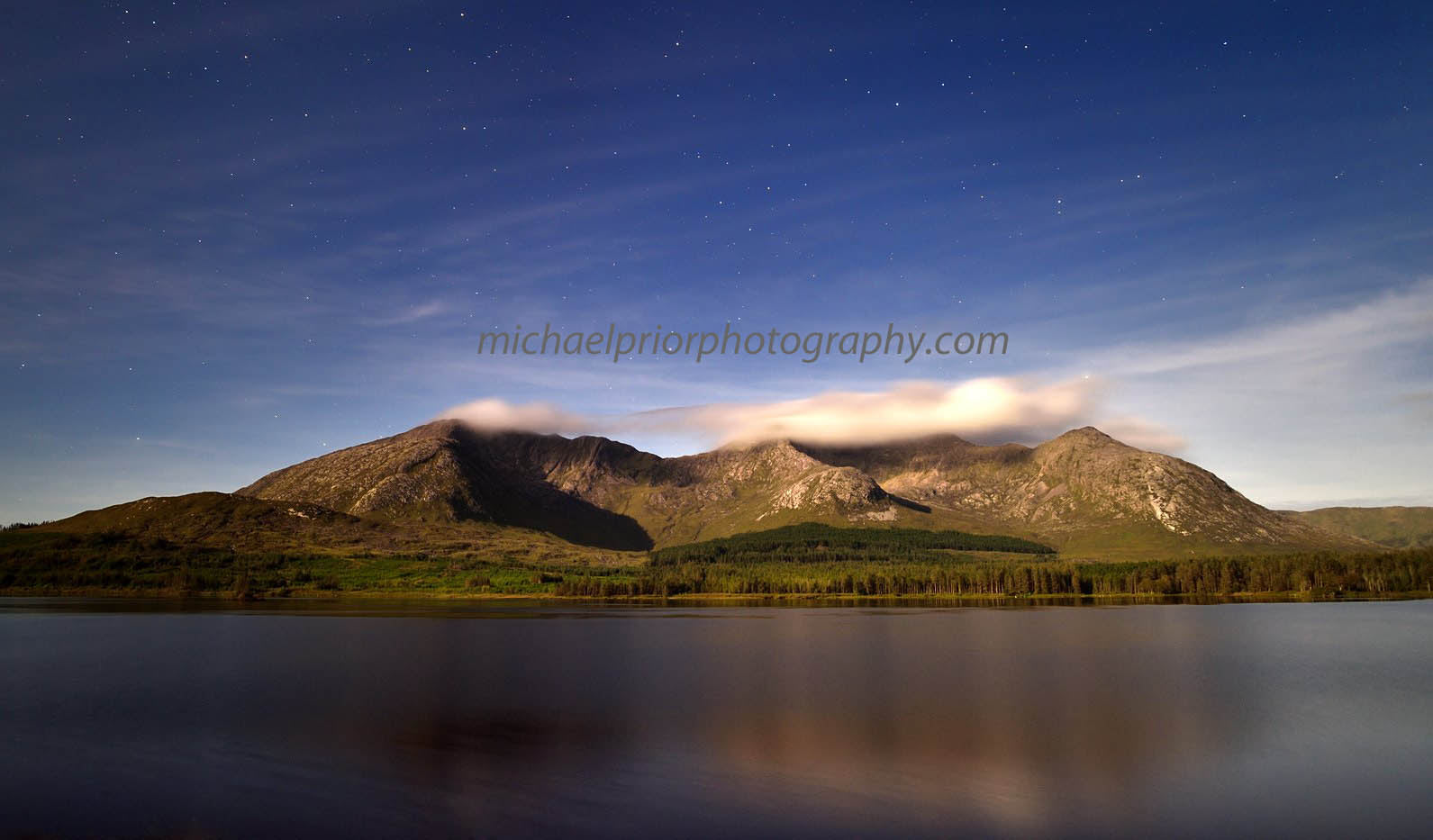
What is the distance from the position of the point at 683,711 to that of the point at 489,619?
9928 cm

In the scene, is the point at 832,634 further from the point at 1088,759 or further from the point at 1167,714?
the point at 1088,759

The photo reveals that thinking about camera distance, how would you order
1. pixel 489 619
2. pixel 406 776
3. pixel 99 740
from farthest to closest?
pixel 489 619
pixel 99 740
pixel 406 776

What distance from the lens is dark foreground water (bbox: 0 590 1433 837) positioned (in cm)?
2725

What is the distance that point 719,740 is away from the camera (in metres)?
A: 39.0

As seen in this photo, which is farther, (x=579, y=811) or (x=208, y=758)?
(x=208, y=758)

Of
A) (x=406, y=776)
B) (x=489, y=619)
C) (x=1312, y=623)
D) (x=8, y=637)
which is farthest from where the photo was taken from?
(x=489, y=619)

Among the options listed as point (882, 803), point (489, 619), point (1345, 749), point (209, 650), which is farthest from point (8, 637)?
point (1345, 749)

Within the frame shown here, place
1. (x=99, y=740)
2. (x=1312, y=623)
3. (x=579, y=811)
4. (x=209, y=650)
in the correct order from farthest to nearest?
(x=1312, y=623), (x=209, y=650), (x=99, y=740), (x=579, y=811)

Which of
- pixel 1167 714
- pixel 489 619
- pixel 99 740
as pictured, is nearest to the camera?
pixel 99 740

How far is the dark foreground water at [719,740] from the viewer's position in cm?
2725

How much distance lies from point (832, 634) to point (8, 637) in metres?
96.0

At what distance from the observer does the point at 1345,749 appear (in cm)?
3656

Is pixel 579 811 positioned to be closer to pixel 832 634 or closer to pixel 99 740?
pixel 99 740

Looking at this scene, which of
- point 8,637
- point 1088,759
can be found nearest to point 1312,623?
point 1088,759
